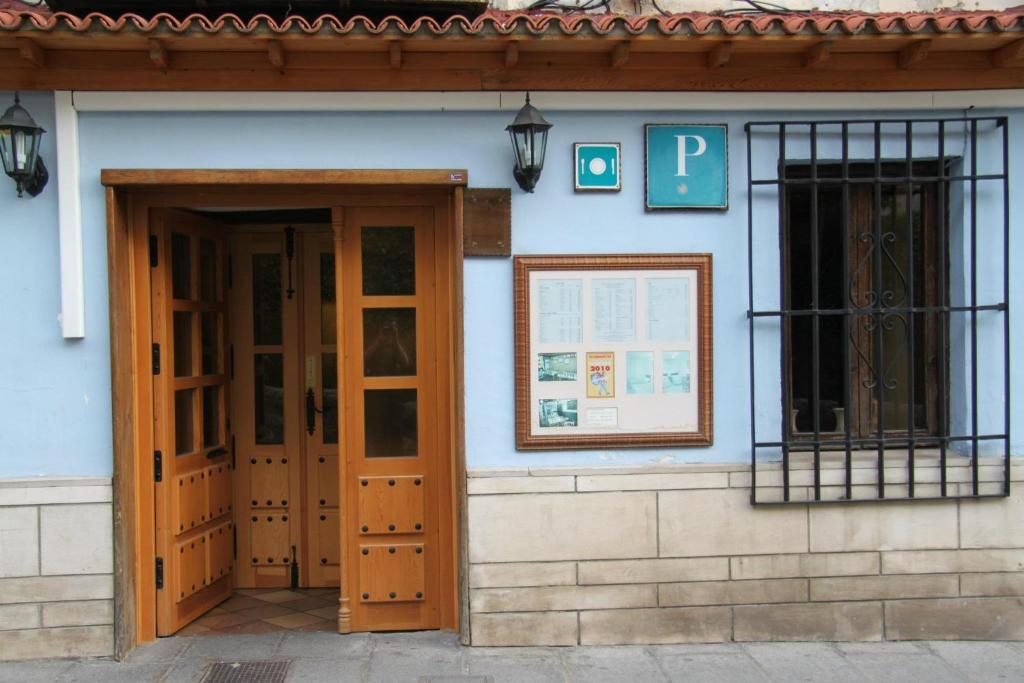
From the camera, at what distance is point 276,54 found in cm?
511

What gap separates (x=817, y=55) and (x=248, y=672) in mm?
4863

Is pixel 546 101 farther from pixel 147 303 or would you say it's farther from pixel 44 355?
pixel 44 355

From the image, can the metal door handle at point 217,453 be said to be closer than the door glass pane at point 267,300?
Yes

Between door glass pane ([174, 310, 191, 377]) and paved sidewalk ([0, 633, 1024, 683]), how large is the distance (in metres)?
1.75

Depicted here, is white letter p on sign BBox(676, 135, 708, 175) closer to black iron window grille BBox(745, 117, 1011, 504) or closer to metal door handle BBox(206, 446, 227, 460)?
black iron window grille BBox(745, 117, 1011, 504)

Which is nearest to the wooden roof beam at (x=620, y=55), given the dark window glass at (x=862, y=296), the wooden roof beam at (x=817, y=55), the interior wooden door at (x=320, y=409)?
the wooden roof beam at (x=817, y=55)

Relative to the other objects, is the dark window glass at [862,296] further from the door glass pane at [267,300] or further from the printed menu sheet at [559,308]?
the door glass pane at [267,300]

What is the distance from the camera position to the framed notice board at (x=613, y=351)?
5.58 m

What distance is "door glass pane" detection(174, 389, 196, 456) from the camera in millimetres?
6141

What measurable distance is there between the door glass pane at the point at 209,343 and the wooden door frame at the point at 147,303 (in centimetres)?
79

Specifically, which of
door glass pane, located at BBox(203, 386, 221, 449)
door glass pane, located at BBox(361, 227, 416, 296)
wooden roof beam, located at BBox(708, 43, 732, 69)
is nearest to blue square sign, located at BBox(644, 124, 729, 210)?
wooden roof beam, located at BBox(708, 43, 732, 69)

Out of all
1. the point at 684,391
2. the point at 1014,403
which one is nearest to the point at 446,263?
the point at 684,391

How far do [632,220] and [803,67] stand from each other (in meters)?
1.38

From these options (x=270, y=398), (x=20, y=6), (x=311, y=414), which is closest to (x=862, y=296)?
(x=311, y=414)
